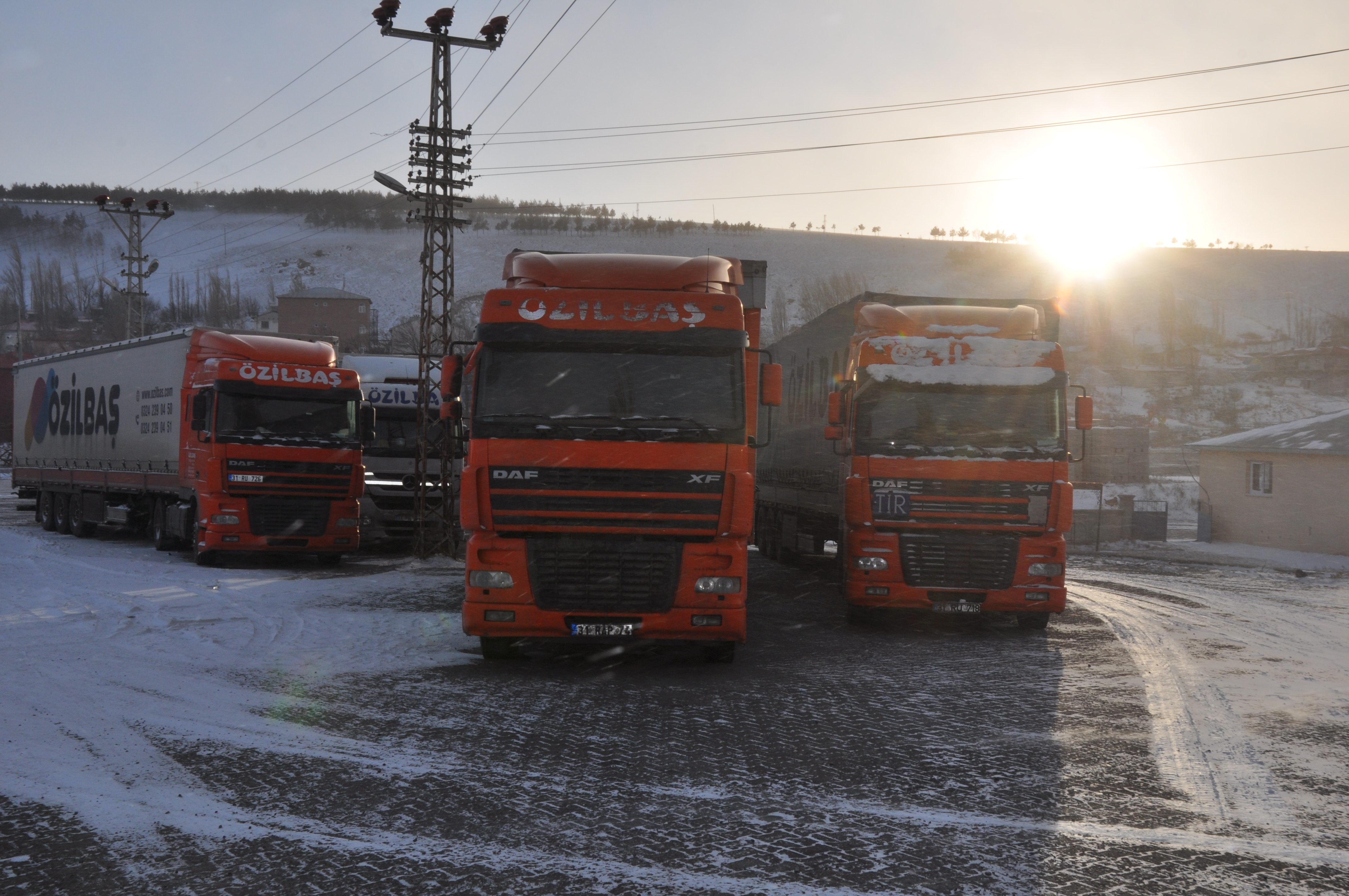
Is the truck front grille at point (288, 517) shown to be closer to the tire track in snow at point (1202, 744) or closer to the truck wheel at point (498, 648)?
the truck wheel at point (498, 648)

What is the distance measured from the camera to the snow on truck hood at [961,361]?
39.5 feet

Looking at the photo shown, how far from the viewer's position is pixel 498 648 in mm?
9734

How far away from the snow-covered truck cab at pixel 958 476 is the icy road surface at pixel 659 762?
28.9 inches

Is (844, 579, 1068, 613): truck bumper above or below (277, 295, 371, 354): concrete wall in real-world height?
below

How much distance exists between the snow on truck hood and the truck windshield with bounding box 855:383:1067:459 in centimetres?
10

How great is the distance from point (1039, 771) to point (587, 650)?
5.17 metres

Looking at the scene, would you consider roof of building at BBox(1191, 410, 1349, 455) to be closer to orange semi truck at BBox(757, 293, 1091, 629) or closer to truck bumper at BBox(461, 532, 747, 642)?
orange semi truck at BBox(757, 293, 1091, 629)

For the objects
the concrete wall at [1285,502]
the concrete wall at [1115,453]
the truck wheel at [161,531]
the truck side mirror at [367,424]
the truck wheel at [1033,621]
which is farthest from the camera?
the concrete wall at [1115,453]

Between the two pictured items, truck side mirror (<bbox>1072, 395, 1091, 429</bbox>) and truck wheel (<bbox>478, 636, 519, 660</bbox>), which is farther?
truck side mirror (<bbox>1072, 395, 1091, 429</bbox>)

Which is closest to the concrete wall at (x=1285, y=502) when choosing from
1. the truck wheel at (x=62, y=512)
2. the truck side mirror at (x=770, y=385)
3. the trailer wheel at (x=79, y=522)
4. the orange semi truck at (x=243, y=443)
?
the truck side mirror at (x=770, y=385)

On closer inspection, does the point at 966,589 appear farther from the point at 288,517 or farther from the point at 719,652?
the point at 288,517

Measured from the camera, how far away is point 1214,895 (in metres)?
4.45

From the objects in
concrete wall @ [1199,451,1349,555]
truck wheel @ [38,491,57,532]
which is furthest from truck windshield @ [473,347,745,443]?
concrete wall @ [1199,451,1349,555]

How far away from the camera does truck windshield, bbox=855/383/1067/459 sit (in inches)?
466
